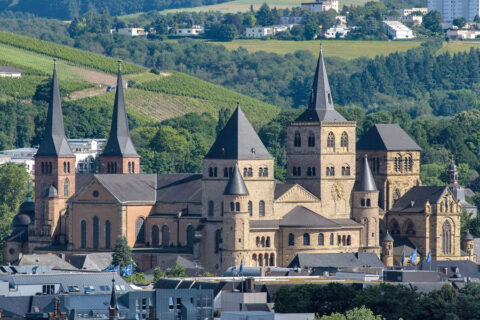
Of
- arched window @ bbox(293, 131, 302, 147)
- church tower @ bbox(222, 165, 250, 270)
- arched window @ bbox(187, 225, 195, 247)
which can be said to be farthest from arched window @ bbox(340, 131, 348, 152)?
arched window @ bbox(187, 225, 195, 247)

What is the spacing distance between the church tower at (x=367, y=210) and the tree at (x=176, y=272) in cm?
1508

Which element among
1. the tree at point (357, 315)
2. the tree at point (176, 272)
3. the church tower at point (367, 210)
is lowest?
the tree at point (357, 315)

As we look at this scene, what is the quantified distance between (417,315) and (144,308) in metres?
15.6

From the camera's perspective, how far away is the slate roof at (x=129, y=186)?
16000 cm

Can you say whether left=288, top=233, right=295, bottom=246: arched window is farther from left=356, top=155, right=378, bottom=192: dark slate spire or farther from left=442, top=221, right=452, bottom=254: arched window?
left=442, top=221, right=452, bottom=254: arched window

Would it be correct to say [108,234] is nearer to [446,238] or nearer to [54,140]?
[54,140]

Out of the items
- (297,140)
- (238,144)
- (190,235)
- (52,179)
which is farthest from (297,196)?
(52,179)

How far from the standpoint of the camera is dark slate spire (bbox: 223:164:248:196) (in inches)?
5832

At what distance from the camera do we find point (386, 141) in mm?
164000

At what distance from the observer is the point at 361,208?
511ft

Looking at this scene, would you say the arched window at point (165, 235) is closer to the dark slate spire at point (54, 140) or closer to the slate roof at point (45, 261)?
the slate roof at point (45, 261)

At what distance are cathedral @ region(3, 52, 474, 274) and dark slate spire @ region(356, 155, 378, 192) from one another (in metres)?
0.10

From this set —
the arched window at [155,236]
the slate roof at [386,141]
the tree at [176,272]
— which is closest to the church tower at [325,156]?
the slate roof at [386,141]

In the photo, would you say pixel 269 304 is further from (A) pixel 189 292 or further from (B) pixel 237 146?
(B) pixel 237 146
